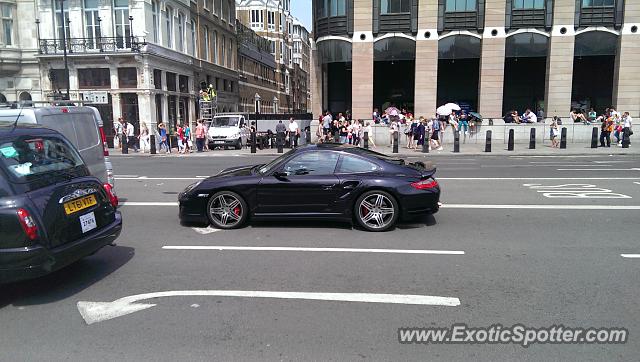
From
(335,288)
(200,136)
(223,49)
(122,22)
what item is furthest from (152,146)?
(223,49)

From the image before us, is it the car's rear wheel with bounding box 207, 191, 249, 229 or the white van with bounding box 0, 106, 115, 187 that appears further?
the car's rear wheel with bounding box 207, 191, 249, 229

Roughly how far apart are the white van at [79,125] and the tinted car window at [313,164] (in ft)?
11.7

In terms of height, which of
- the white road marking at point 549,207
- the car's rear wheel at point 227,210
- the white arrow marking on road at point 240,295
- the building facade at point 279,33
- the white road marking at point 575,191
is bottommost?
the white arrow marking on road at point 240,295

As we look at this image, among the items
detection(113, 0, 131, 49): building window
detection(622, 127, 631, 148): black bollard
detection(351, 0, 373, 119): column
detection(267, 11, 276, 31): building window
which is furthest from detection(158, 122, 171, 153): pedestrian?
detection(267, 11, 276, 31): building window

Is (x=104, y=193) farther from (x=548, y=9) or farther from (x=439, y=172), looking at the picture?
(x=548, y=9)

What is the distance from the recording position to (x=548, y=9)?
1148 inches

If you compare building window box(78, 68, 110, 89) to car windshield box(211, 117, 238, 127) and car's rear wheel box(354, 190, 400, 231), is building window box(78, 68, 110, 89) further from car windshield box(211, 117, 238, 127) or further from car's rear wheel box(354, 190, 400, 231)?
car's rear wheel box(354, 190, 400, 231)

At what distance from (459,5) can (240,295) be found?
29310 millimetres

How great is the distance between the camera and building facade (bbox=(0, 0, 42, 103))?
3409 cm

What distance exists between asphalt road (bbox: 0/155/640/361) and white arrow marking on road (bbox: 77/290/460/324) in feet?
0.17

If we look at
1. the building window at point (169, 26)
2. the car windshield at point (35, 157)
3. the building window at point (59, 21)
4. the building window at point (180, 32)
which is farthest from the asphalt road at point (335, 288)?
the building window at point (180, 32)

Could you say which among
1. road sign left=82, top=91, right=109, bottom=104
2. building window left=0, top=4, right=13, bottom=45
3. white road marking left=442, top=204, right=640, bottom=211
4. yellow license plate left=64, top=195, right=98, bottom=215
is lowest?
white road marking left=442, top=204, right=640, bottom=211

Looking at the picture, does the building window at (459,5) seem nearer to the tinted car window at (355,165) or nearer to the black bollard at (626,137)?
the black bollard at (626,137)

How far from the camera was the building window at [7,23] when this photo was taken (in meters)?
34.0
